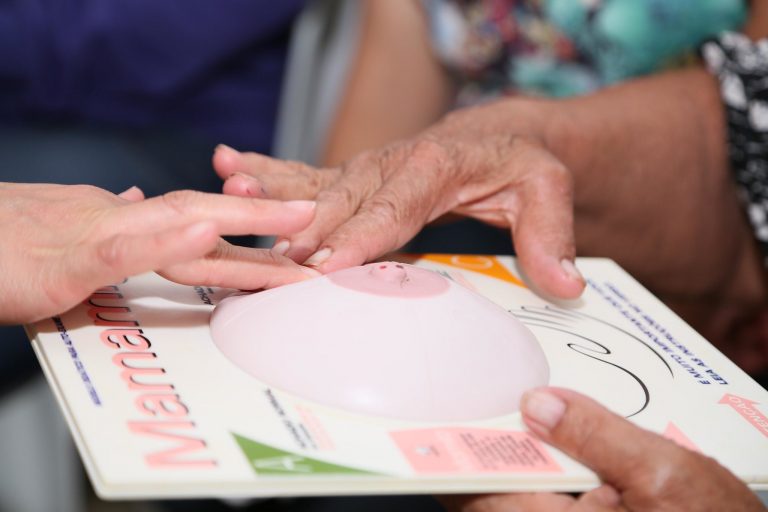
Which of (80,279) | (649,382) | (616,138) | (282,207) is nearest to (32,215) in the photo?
(80,279)

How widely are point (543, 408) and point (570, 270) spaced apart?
0.22 meters

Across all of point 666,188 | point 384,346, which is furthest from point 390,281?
point 666,188

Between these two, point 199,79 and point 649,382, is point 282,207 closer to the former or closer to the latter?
point 649,382

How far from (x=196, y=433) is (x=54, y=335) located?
160 millimetres

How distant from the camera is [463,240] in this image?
124cm

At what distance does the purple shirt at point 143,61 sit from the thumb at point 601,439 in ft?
3.11

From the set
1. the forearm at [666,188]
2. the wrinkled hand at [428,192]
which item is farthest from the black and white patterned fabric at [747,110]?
the wrinkled hand at [428,192]

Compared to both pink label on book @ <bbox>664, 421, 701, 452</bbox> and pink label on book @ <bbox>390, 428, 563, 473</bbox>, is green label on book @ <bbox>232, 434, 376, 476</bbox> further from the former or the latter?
pink label on book @ <bbox>664, 421, 701, 452</bbox>

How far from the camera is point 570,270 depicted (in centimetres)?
75

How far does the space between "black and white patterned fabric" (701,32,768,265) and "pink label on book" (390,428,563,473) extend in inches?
22.0

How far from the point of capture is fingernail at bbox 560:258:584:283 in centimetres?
74

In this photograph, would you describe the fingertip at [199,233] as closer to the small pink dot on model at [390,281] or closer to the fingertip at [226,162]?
the small pink dot on model at [390,281]

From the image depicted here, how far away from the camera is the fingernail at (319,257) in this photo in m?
0.68

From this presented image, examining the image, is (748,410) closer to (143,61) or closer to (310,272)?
(310,272)
